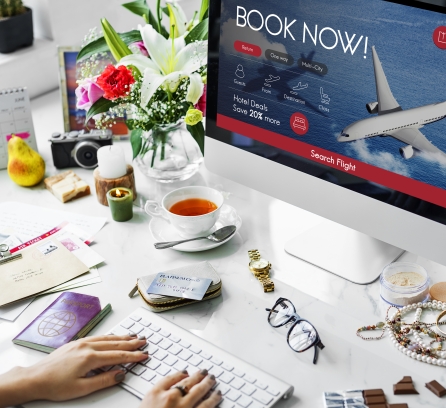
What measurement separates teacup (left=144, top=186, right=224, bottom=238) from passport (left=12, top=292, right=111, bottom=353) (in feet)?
0.82

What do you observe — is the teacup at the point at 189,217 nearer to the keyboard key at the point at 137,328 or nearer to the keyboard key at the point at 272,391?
the keyboard key at the point at 137,328

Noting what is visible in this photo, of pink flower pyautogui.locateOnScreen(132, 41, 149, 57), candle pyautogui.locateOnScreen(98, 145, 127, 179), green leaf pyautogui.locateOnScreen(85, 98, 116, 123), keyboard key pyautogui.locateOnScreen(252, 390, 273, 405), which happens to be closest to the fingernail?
keyboard key pyautogui.locateOnScreen(252, 390, 273, 405)

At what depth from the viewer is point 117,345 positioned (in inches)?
39.0

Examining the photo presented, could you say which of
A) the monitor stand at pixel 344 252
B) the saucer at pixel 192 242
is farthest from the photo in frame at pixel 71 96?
the monitor stand at pixel 344 252

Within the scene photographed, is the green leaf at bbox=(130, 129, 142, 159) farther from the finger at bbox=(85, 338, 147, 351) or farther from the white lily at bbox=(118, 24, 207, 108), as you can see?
the finger at bbox=(85, 338, 147, 351)

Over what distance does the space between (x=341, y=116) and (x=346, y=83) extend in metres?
0.06

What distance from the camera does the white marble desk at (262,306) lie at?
0.97 meters

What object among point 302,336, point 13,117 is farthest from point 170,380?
point 13,117

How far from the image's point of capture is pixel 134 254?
1283 millimetres

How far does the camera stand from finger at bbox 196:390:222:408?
895mm

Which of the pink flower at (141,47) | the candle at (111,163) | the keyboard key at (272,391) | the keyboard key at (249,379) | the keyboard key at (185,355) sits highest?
the pink flower at (141,47)

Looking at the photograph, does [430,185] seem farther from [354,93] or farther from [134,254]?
[134,254]

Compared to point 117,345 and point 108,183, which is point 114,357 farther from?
point 108,183

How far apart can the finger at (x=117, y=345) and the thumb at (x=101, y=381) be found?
0.04 metres
